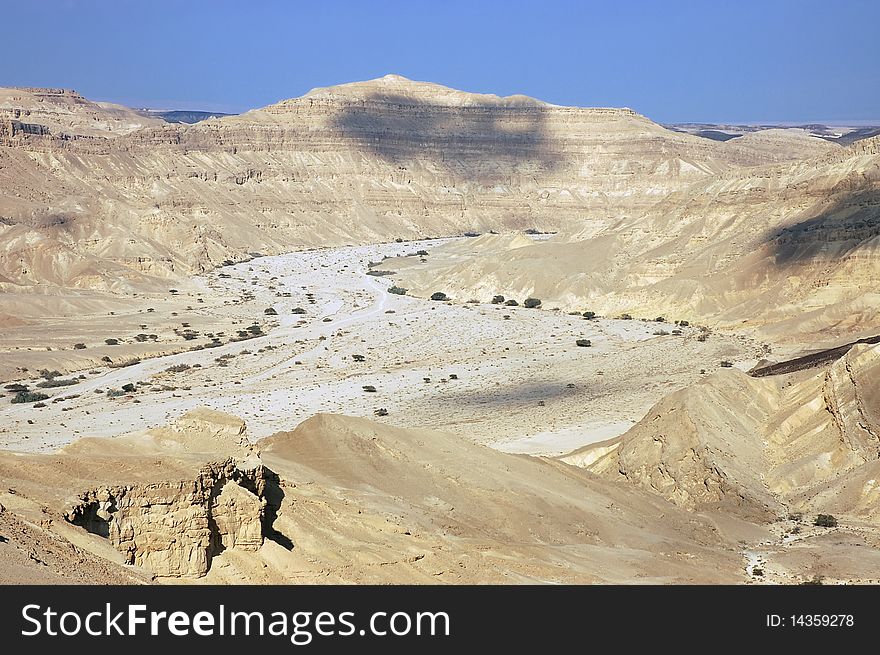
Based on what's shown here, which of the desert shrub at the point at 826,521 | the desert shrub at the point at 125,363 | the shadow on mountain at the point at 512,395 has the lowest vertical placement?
the desert shrub at the point at 826,521

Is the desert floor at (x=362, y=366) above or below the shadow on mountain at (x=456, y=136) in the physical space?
below

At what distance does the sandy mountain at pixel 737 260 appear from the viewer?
69625 millimetres

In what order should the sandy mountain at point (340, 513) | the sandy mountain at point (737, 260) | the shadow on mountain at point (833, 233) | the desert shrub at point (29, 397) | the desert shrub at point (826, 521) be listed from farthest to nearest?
the shadow on mountain at point (833, 233), the sandy mountain at point (737, 260), the desert shrub at point (29, 397), the desert shrub at point (826, 521), the sandy mountain at point (340, 513)

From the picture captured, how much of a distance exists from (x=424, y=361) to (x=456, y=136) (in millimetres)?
117721

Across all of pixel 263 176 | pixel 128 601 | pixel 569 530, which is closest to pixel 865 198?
pixel 569 530

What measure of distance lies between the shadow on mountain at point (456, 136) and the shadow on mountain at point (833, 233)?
9583 cm

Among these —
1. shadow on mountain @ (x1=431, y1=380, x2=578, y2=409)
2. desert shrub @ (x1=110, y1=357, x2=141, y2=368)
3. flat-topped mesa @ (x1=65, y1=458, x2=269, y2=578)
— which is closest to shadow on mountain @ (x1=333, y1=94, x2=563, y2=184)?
desert shrub @ (x1=110, y1=357, x2=141, y2=368)

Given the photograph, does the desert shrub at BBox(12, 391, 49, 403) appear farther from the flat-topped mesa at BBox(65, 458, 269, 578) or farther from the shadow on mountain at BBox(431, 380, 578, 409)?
the flat-topped mesa at BBox(65, 458, 269, 578)

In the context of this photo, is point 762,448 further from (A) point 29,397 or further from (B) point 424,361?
(A) point 29,397

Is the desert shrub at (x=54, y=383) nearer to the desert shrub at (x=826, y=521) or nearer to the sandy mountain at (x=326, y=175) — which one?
the sandy mountain at (x=326, y=175)

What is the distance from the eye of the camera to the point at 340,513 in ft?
72.7

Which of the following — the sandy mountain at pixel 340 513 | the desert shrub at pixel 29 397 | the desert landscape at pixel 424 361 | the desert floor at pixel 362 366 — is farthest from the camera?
the desert shrub at pixel 29 397

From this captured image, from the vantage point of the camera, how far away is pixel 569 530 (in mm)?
25922

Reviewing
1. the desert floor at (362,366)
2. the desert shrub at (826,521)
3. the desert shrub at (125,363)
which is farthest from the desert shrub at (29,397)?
the desert shrub at (826,521)
